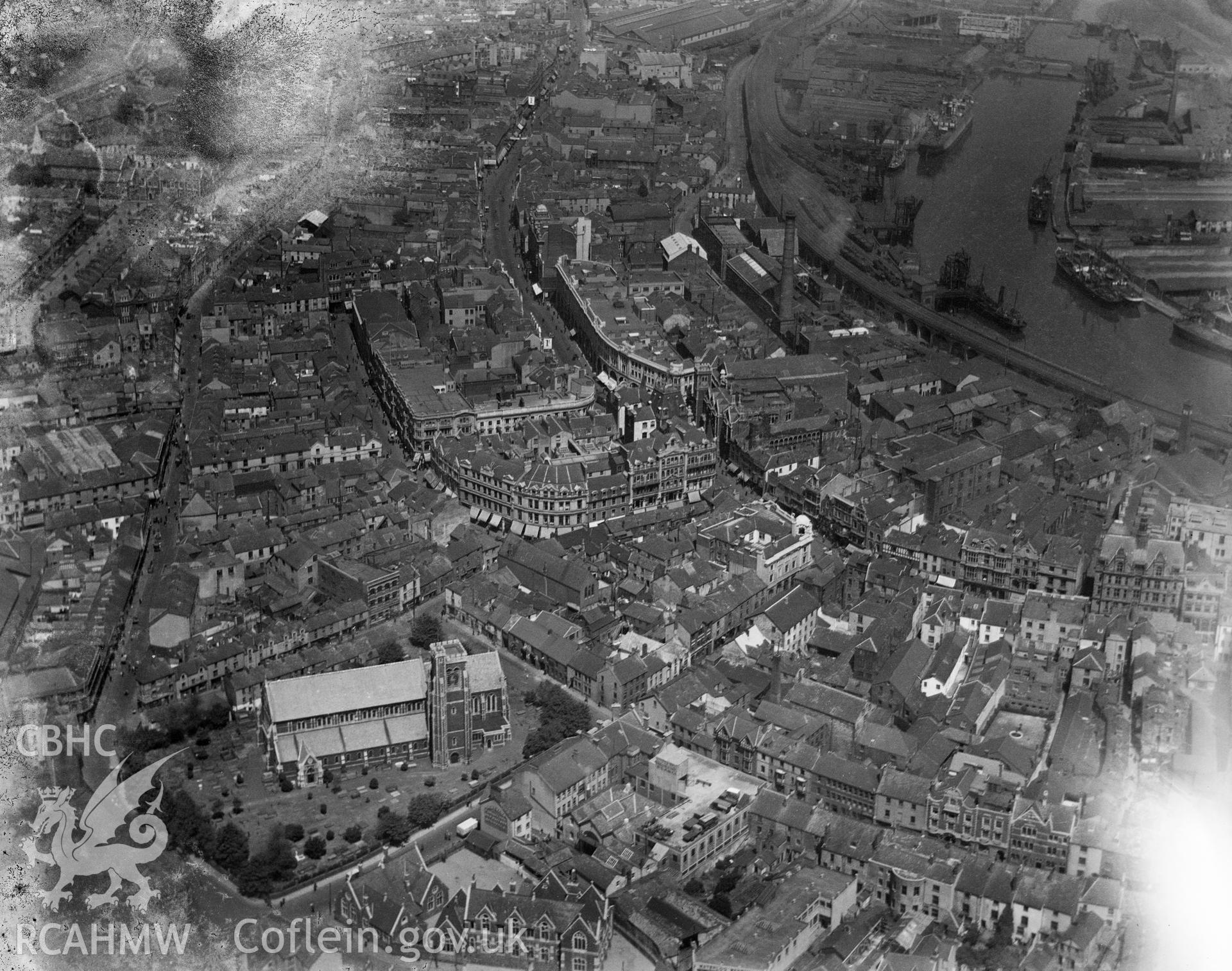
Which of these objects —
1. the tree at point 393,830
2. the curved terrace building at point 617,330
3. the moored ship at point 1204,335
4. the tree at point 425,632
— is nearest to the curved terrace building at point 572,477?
the curved terrace building at point 617,330

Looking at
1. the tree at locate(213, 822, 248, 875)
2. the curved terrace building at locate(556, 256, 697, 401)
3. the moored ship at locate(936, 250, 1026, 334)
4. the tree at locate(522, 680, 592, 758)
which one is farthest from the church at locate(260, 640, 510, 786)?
the moored ship at locate(936, 250, 1026, 334)

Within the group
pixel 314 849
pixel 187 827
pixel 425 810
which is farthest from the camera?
pixel 425 810

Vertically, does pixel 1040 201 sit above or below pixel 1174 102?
below

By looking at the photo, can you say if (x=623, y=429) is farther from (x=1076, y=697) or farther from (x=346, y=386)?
(x=1076, y=697)

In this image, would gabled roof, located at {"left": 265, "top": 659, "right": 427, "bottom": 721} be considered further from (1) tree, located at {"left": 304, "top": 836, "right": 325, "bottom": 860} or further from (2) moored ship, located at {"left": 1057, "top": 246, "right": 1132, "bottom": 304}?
(2) moored ship, located at {"left": 1057, "top": 246, "right": 1132, "bottom": 304}

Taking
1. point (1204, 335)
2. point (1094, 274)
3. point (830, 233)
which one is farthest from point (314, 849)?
point (830, 233)

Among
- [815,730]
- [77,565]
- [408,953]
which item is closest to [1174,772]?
[815,730]

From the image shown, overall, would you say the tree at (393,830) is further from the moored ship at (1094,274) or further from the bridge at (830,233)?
the moored ship at (1094,274)

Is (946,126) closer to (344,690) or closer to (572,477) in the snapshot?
(572,477)
